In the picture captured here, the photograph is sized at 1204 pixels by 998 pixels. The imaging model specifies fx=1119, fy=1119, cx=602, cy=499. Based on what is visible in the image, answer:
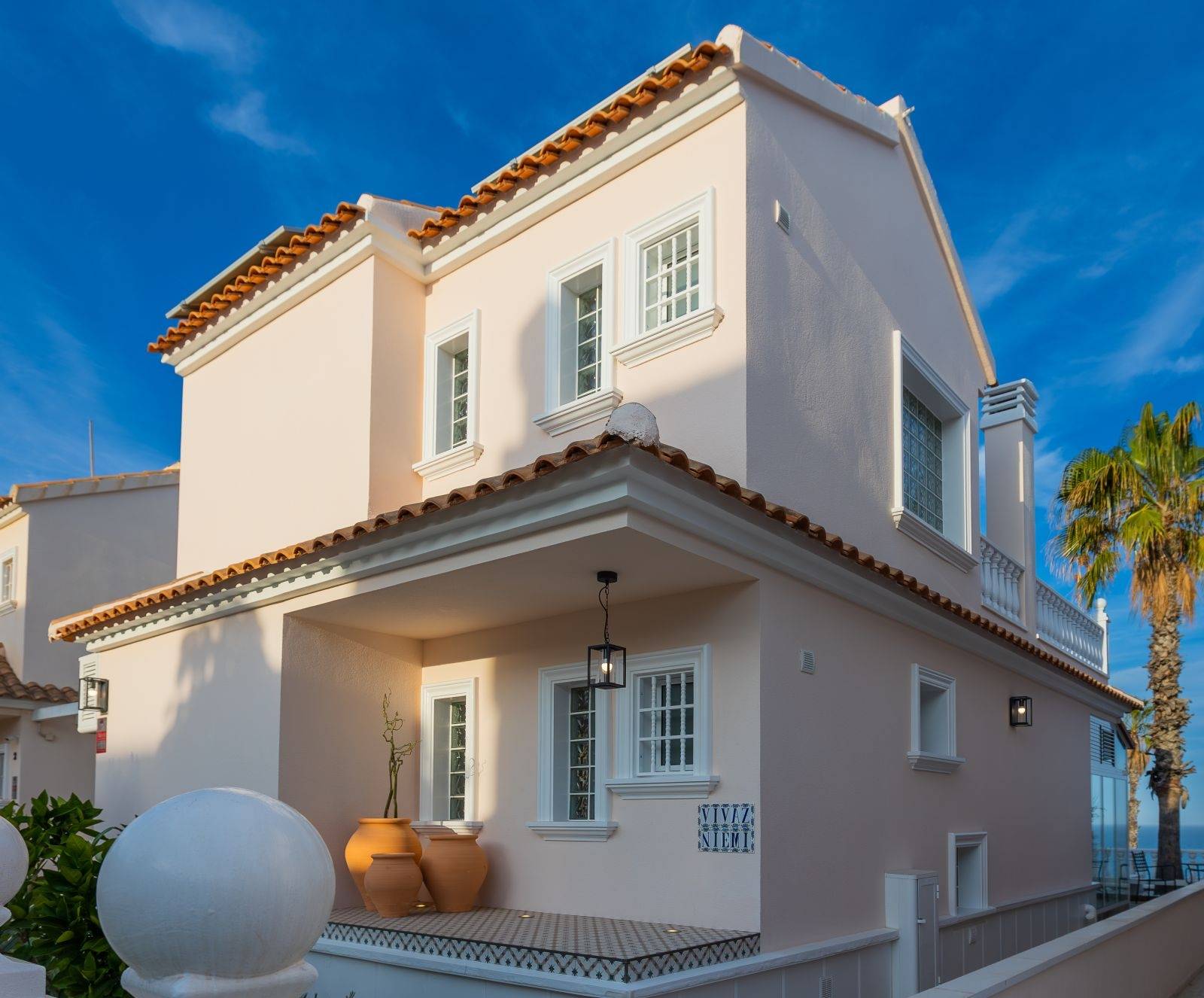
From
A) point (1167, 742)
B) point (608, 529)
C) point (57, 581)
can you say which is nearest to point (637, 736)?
point (608, 529)

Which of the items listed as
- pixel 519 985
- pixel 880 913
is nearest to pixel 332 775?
pixel 519 985

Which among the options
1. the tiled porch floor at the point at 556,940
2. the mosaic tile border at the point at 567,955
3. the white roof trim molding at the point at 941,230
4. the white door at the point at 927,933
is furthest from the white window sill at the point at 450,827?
the white roof trim molding at the point at 941,230

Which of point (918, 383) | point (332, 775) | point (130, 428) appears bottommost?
point (332, 775)

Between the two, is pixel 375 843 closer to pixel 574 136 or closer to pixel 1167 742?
pixel 574 136

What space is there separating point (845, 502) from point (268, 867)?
7.98 meters

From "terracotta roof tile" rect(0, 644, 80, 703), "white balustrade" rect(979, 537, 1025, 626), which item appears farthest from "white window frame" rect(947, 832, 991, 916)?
"terracotta roof tile" rect(0, 644, 80, 703)

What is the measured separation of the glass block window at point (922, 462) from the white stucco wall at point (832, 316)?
18.4 inches

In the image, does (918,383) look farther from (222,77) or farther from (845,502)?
(222,77)

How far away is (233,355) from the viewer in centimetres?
1310

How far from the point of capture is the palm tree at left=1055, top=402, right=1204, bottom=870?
17.4 m

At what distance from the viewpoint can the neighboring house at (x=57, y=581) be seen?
17.0 meters

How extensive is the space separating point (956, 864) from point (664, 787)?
451cm

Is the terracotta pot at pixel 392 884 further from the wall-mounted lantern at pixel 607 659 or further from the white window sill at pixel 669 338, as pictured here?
the white window sill at pixel 669 338

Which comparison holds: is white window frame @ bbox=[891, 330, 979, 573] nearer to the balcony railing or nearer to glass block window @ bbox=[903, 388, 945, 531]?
glass block window @ bbox=[903, 388, 945, 531]
